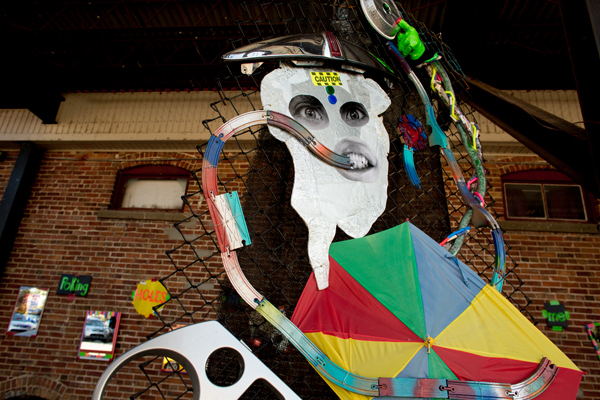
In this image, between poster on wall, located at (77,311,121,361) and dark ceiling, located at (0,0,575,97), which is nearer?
dark ceiling, located at (0,0,575,97)

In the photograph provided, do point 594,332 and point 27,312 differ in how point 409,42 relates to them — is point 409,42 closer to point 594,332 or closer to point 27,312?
point 594,332

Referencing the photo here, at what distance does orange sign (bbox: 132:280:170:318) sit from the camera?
3.88 meters

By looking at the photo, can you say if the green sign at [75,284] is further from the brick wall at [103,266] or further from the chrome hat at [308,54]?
the chrome hat at [308,54]

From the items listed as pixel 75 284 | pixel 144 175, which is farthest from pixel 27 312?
pixel 144 175

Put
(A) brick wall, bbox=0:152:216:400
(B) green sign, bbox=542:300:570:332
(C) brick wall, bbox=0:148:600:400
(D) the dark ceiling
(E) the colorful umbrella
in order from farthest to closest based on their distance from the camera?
(A) brick wall, bbox=0:152:216:400 < (C) brick wall, bbox=0:148:600:400 < (B) green sign, bbox=542:300:570:332 < (D) the dark ceiling < (E) the colorful umbrella

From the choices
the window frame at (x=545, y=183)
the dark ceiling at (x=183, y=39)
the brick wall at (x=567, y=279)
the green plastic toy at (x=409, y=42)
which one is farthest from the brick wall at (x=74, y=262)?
the window frame at (x=545, y=183)

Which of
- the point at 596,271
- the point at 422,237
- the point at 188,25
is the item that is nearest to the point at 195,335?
the point at 422,237

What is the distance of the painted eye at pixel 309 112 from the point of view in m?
1.50

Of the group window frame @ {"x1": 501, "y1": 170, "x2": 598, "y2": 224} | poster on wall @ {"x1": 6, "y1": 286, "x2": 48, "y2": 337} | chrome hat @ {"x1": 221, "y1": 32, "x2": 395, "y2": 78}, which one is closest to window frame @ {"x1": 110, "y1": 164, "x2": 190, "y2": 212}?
poster on wall @ {"x1": 6, "y1": 286, "x2": 48, "y2": 337}

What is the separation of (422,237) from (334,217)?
0.40m

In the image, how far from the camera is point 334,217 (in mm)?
1411

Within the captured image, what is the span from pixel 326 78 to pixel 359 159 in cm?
43

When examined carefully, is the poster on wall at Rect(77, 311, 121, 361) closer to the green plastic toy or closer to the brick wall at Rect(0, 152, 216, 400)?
the brick wall at Rect(0, 152, 216, 400)

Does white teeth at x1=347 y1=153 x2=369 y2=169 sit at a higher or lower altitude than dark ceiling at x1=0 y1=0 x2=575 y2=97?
lower
